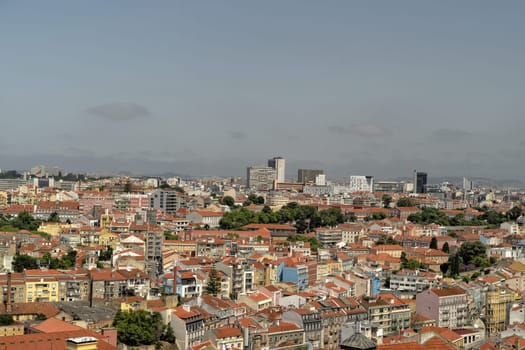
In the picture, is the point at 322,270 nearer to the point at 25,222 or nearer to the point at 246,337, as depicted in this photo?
the point at 246,337

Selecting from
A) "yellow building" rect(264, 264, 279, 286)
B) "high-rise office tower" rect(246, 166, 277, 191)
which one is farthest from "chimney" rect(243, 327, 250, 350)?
"high-rise office tower" rect(246, 166, 277, 191)

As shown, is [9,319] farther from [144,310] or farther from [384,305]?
[384,305]

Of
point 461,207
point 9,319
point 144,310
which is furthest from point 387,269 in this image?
point 461,207

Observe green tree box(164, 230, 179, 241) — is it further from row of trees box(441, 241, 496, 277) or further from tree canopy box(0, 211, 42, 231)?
row of trees box(441, 241, 496, 277)

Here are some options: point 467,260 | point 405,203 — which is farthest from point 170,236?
point 405,203

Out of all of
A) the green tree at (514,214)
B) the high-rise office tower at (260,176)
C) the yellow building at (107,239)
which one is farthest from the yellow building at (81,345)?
the high-rise office tower at (260,176)

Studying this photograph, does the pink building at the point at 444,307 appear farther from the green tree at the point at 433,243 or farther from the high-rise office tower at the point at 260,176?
the high-rise office tower at the point at 260,176
